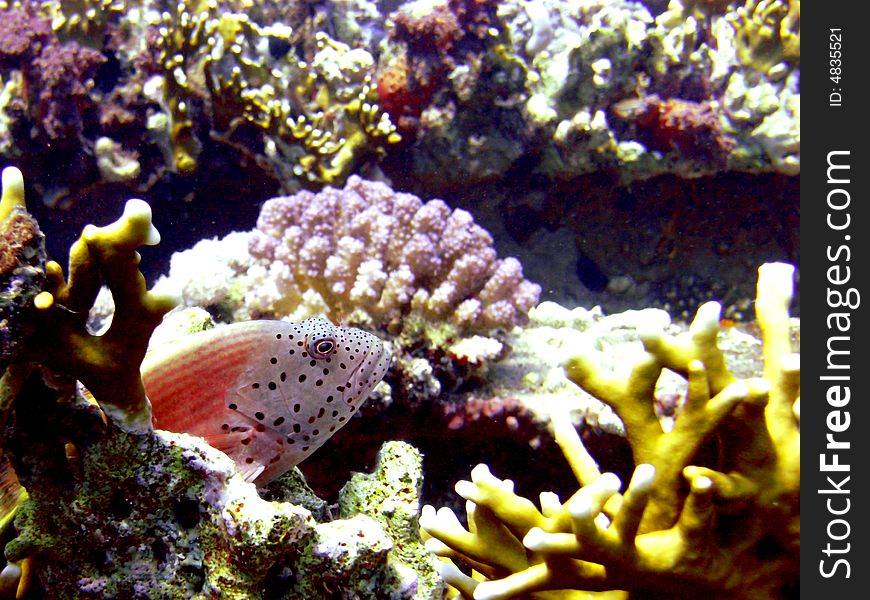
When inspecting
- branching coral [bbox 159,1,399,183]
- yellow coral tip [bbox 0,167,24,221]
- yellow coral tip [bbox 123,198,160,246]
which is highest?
branching coral [bbox 159,1,399,183]

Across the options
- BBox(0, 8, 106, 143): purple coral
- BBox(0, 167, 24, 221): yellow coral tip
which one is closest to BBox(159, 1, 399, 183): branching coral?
BBox(0, 8, 106, 143): purple coral

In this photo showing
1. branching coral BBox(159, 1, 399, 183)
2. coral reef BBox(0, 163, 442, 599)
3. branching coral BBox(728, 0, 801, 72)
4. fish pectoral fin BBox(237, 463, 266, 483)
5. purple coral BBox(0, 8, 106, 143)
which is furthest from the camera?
branching coral BBox(728, 0, 801, 72)

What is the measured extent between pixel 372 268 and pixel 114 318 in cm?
216

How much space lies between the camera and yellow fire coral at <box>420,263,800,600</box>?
185cm

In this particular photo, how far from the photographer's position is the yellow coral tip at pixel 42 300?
4.80 ft

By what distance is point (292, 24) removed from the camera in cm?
678

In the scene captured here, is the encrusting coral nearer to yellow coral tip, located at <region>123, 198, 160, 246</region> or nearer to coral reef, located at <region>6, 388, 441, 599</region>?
coral reef, located at <region>6, 388, 441, 599</region>

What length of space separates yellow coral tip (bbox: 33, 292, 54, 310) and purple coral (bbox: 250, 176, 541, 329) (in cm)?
225
